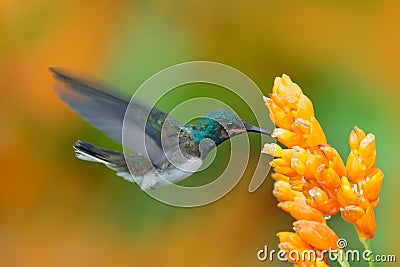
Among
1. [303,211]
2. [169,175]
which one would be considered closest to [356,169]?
[303,211]

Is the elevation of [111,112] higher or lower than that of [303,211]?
higher

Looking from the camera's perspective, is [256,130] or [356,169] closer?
[356,169]

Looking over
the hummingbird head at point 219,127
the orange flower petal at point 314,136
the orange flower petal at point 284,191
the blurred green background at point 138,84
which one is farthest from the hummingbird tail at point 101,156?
the blurred green background at point 138,84

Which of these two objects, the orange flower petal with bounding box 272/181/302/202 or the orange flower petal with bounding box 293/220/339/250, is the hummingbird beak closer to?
the orange flower petal with bounding box 272/181/302/202

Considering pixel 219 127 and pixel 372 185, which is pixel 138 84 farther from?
pixel 372 185

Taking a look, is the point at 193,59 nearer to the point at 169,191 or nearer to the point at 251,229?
the point at 251,229

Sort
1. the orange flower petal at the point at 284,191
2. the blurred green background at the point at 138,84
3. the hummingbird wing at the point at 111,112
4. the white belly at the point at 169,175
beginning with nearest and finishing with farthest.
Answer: the orange flower petal at the point at 284,191, the hummingbird wing at the point at 111,112, the white belly at the point at 169,175, the blurred green background at the point at 138,84

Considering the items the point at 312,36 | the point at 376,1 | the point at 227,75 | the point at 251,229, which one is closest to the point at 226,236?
the point at 251,229

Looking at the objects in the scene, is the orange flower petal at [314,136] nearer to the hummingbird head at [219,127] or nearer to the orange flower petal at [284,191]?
the orange flower petal at [284,191]
